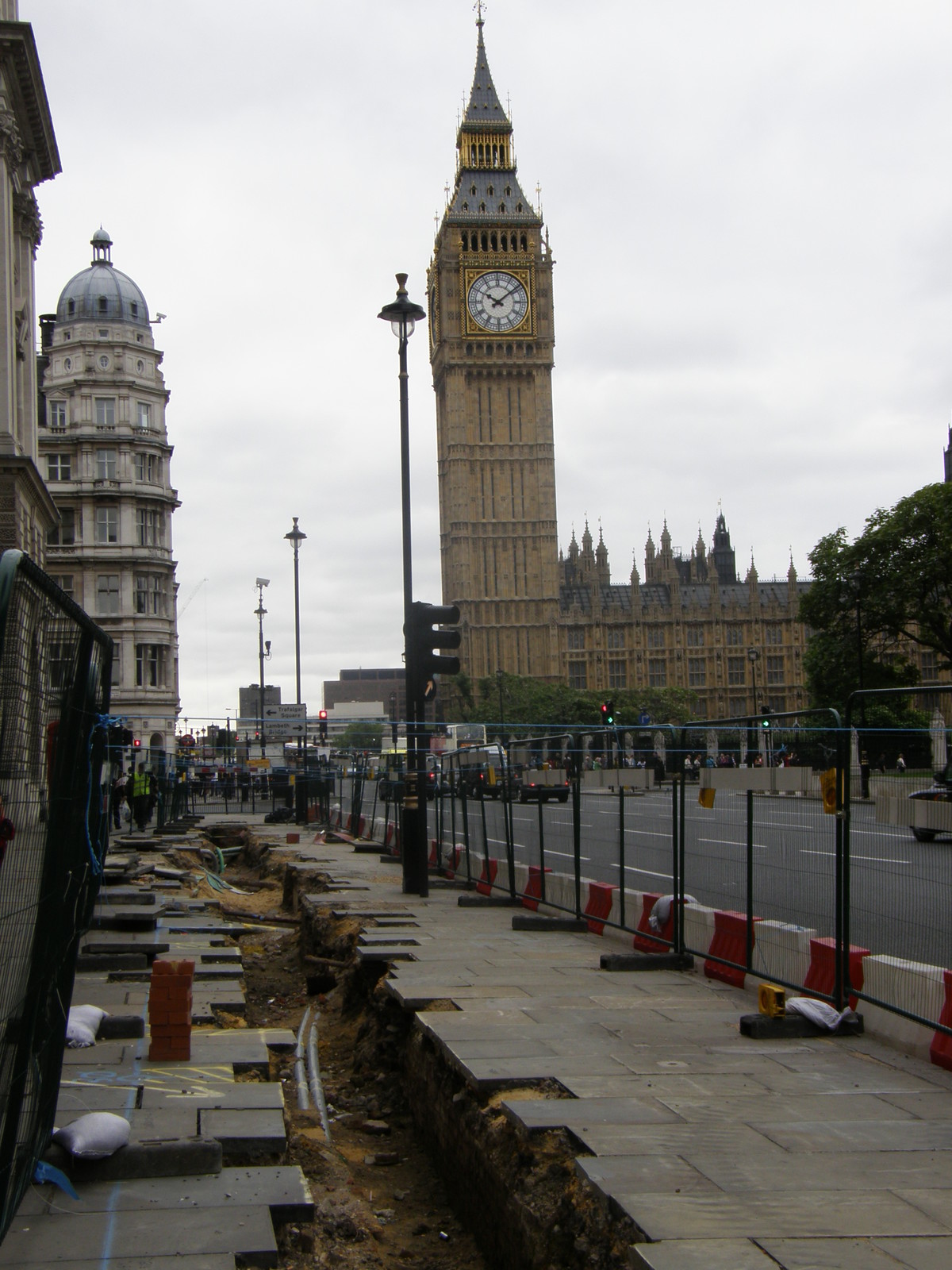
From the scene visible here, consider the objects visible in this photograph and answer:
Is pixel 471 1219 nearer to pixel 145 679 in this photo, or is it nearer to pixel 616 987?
pixel 616 987

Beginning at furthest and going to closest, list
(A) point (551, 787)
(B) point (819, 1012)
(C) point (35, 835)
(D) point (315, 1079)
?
(A) point (551, 787), (D) point (315, 1079), (B) point (819, 1012), (C) point (35, 835)

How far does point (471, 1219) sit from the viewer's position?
6.09 metres

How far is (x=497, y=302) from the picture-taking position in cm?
11175

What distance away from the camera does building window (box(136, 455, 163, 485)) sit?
65.1 meters

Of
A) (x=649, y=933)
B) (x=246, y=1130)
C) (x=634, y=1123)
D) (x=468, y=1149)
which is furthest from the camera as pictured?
(x=649, y=933)

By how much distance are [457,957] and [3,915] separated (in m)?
7.29

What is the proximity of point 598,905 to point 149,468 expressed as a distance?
187ft

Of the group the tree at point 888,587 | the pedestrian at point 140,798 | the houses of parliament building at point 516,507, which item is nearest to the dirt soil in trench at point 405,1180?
the pedestrian at point 140,798

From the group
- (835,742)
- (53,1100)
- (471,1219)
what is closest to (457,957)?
(835,742)

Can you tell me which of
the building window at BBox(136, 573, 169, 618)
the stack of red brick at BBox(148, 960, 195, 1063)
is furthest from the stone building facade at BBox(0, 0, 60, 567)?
the building window at BBox(136, 573, 169, 618)

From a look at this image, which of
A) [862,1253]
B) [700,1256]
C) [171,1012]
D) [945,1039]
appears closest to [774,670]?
[945,1039]

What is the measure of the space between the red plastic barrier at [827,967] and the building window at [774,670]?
113 meters

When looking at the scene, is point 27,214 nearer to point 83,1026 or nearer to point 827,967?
point 83,1026

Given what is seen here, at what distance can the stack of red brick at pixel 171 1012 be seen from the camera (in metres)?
7.44
